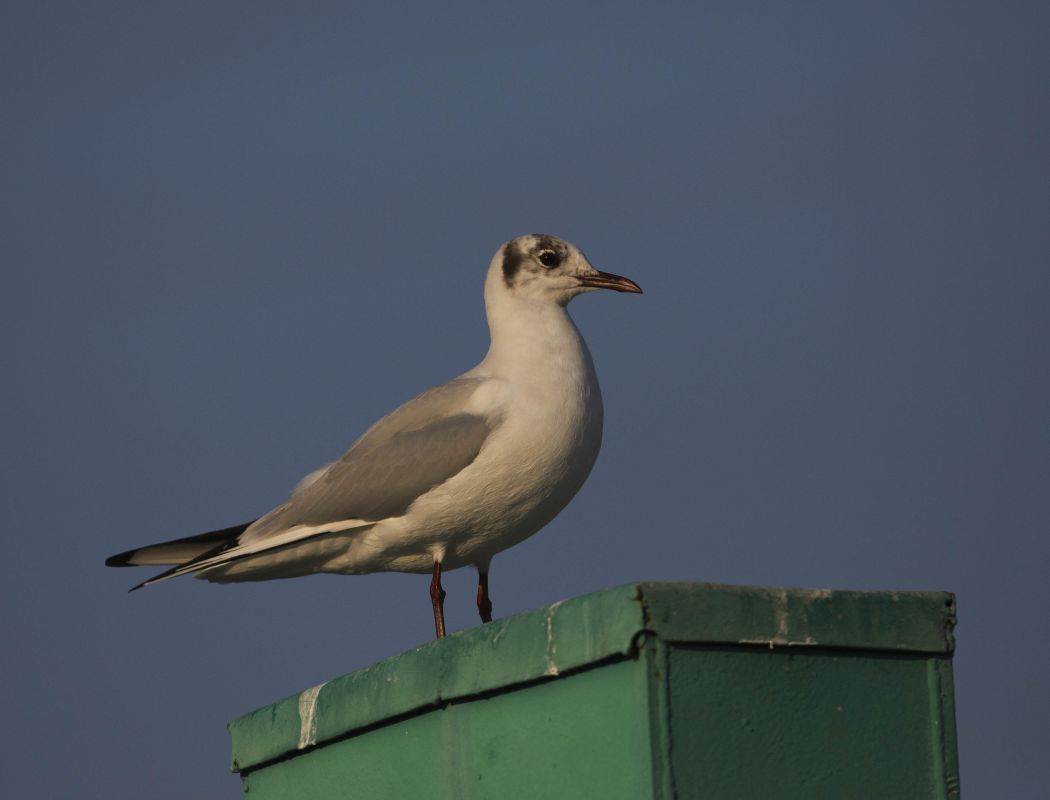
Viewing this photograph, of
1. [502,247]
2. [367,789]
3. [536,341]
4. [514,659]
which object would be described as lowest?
[367,789]

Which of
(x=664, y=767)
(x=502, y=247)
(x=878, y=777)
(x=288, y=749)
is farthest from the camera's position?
(x=502, y=247)

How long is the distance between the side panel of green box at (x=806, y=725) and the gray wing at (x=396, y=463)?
10.4ft

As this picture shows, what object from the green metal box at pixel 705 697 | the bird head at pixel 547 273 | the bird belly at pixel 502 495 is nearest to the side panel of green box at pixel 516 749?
the green metal box at pixel 705 697

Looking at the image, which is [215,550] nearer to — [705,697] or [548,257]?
[548,257]

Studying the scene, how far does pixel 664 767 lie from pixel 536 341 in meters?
4.05

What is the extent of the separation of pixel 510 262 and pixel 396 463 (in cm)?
148

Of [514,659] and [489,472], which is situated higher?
[489,472]

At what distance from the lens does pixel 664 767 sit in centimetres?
485

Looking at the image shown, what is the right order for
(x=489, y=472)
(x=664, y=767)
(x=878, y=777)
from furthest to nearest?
(x=489, y=472) < (x=878, y=777) < (x=664, y=767)

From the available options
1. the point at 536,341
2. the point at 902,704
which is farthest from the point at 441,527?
the point at 902,704

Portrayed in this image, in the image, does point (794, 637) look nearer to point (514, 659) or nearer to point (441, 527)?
point (514, 659)

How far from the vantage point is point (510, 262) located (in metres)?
9.34

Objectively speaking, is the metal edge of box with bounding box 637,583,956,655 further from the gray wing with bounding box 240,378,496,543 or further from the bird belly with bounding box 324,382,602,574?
the gray wing with bounding box 240,378,496,543

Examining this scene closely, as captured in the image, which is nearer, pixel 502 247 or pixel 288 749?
pixel 288 749
